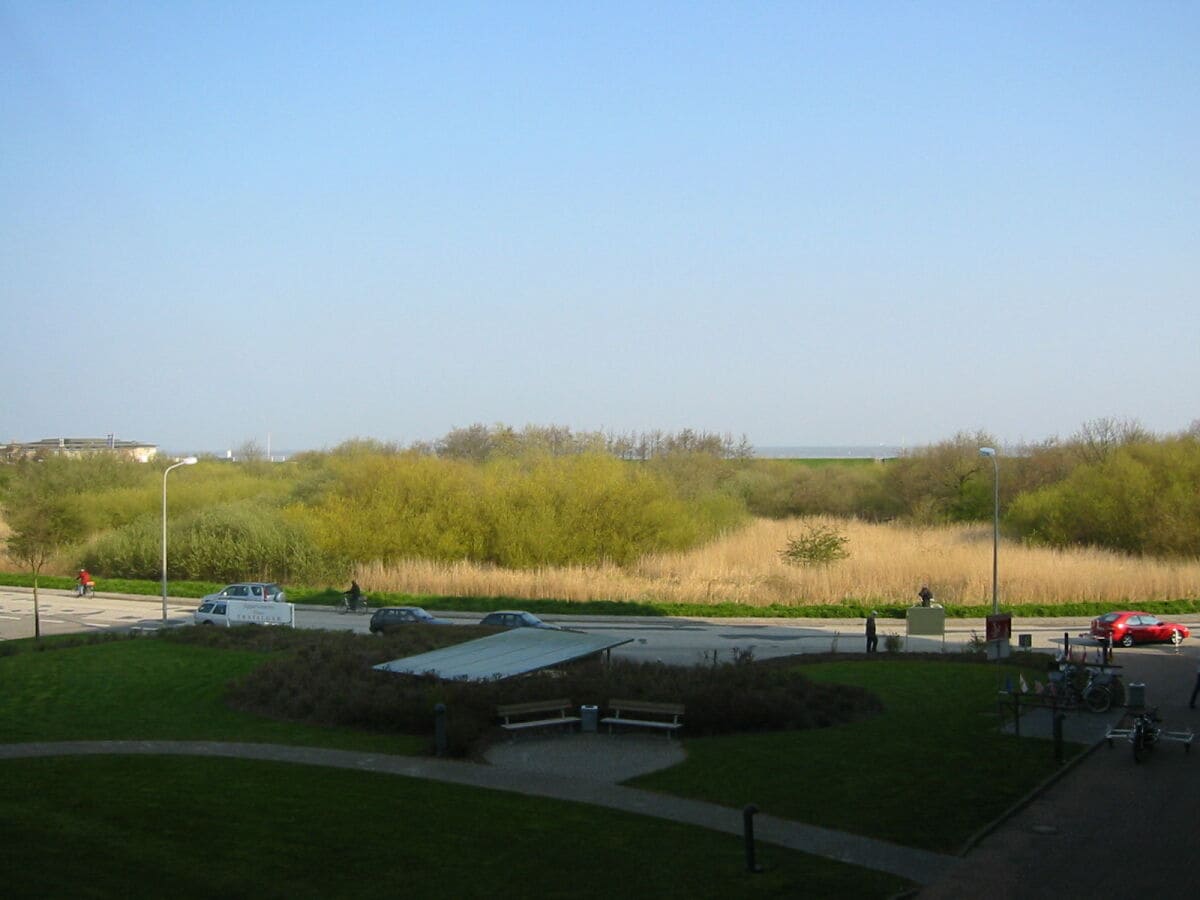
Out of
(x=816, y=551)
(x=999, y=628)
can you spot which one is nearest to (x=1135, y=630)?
(x=816, y=551)

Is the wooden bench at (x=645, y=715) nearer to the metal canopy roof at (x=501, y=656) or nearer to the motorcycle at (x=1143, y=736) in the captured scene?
the metal canopy roof at (x=501, y=656)

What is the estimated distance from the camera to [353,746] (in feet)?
64.0

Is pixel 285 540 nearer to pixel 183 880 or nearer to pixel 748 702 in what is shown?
pixel 748 702

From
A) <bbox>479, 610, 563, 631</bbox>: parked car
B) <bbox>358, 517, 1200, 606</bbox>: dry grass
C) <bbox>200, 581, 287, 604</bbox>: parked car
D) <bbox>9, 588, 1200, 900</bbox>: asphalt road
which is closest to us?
<bbox>9, 588, 1200, 900</bbox>: asphalt road

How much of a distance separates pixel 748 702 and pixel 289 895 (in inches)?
438

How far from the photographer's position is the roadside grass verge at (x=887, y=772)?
14773mm

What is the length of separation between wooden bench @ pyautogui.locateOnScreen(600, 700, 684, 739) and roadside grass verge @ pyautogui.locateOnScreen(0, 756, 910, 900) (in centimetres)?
476

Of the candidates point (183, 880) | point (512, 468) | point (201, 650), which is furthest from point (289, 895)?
point (512, 468)

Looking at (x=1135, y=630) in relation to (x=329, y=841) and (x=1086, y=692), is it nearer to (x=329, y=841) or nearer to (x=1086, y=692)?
(x=1086, y=692)

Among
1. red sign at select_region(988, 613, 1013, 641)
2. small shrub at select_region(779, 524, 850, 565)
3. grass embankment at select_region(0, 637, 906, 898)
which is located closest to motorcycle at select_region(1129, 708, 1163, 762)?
red sign at select_region(988, 613, 1013, 641)

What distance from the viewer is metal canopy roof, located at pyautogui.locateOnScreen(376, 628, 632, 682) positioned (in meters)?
23.4

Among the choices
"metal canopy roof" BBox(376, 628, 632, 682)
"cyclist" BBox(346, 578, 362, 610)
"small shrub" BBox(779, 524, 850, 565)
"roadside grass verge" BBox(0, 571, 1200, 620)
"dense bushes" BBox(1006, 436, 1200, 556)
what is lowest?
"roadside grass verge" BBox(0, 571, 1200, 620)

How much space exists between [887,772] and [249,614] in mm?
26665

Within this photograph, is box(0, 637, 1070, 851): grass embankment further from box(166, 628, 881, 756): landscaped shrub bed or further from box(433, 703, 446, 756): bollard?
box(433, 703, 446, 756): bollard
